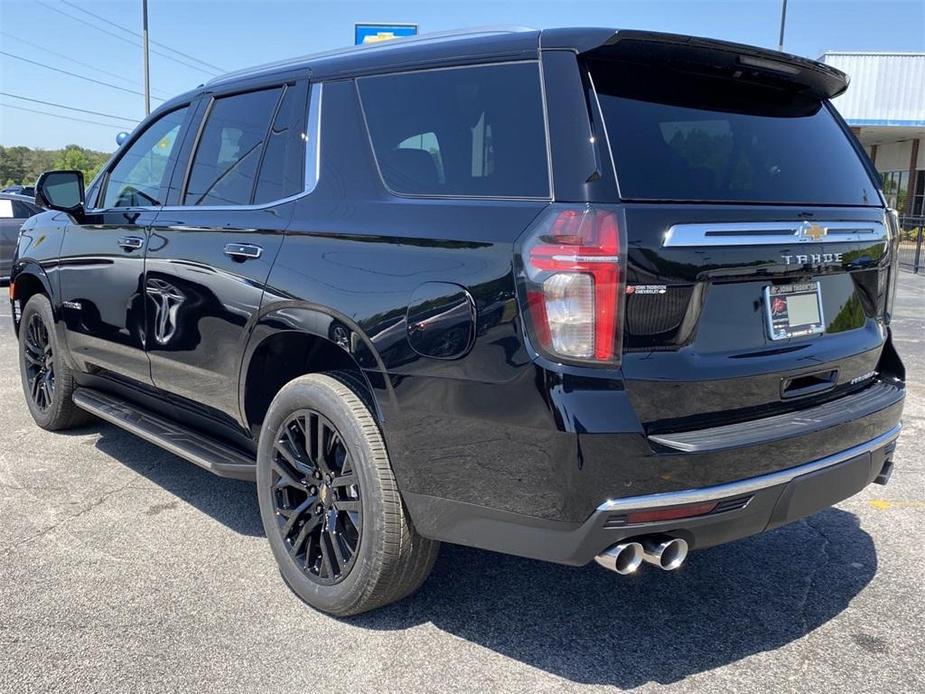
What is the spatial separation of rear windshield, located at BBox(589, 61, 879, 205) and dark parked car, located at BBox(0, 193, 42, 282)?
41.7ft

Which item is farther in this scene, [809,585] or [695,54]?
[809,585]

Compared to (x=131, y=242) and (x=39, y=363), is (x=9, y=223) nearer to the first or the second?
(x=39, y=363)

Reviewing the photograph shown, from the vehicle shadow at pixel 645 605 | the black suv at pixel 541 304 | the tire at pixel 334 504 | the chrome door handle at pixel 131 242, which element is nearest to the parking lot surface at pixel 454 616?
the vehicle shadow at pixel 645 605

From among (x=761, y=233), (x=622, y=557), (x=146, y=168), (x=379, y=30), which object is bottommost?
(x=622, y=557)

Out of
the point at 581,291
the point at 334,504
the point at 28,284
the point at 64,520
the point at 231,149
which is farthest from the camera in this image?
the point at 28,284

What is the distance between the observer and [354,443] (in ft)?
9.17

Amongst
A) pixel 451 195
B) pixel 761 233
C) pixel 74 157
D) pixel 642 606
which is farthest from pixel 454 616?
pixel 74 157

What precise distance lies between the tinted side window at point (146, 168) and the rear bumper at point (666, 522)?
244 centimetres

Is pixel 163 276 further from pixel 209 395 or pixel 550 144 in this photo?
pixel 550 144

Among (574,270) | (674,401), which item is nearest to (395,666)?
(674,401)

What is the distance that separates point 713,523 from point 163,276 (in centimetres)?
266

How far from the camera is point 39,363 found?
5.40 metres

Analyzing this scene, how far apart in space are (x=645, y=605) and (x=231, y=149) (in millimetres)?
2633

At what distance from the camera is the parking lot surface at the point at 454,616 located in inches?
106
